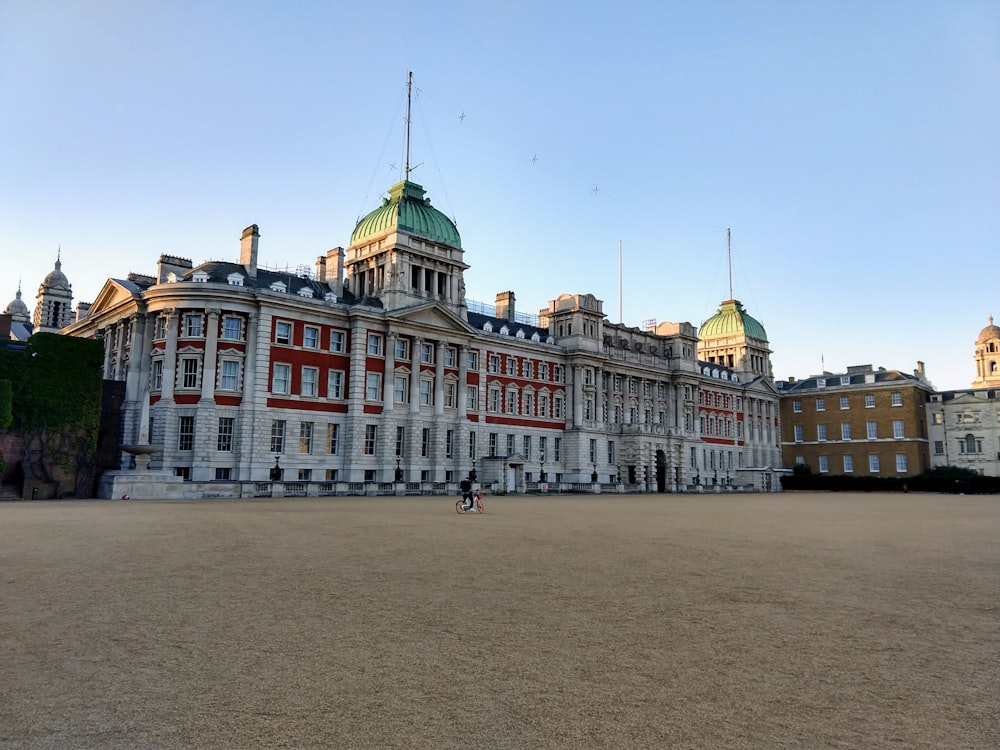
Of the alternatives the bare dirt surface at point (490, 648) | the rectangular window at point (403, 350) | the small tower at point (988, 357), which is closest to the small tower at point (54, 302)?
the rectangular window at point (403, 350)

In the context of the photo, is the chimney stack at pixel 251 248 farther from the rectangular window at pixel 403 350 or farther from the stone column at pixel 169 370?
the rectangular window at pixel 403 350

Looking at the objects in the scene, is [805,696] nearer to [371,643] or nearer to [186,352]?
[371,643]

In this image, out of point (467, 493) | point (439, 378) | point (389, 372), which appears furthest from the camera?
point (439, 378)

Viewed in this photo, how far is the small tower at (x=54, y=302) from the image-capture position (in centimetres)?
10919

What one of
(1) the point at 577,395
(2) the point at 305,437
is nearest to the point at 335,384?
(2) the point at 305,437

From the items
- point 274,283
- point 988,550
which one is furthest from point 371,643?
point 274,283

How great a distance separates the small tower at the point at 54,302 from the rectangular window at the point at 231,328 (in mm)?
73301

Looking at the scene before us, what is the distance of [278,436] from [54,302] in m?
81.3

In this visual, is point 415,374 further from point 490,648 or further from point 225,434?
point 490,648

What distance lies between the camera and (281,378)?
52.8 meters

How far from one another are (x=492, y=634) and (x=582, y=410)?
65.7m

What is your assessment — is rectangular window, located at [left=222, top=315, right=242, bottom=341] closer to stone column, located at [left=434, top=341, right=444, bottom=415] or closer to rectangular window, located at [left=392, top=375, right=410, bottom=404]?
rectangular window, located at [left=392, top=375, right=410, bottom=404]

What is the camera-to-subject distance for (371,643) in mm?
8695

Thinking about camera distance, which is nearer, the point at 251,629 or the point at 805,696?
the point at 805,696
